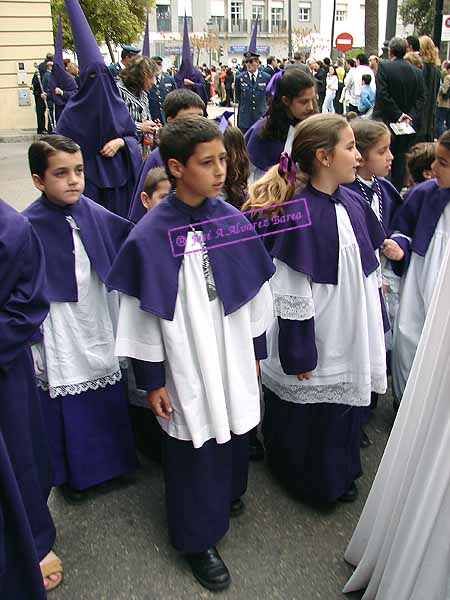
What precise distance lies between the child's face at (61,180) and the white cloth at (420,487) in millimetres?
1619

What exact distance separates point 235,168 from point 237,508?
169 centimetres

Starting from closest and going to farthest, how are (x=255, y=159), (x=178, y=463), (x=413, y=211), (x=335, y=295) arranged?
(x=178, y=463), (x=335, y=295), (x=413, y=211), (x=255, y=159)

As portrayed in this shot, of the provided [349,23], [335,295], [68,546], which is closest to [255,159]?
[335,295]

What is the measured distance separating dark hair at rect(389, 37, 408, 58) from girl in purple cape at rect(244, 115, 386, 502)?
573 centimetres

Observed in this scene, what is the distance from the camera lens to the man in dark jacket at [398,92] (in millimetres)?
7707

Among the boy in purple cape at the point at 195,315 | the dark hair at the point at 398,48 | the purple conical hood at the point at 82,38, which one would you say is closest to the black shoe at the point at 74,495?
the boy in purple cape at the point at 195,315

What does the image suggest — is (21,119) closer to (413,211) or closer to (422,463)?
(413,211)

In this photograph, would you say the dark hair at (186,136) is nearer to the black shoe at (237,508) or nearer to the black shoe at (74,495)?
the black shoe at (237,508)

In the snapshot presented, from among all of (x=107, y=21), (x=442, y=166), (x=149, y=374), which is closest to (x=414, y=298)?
(x=442, y=166)

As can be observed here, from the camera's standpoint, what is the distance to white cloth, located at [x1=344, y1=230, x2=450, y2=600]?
1.91 meters

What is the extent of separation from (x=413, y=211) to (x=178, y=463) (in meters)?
1.88

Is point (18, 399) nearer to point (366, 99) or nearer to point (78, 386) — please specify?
point (78, 386)

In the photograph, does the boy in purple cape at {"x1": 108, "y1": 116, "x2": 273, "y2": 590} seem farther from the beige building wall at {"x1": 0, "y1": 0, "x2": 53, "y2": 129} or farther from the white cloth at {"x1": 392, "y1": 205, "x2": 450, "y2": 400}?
the beige building wall at {"x1": 0, "y1": 0, "x2": 53, "y2": 129}

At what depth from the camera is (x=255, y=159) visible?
14.4 feet
